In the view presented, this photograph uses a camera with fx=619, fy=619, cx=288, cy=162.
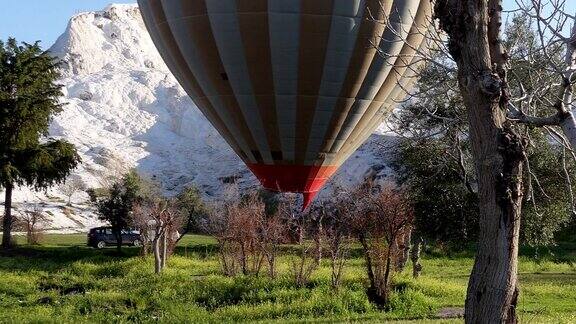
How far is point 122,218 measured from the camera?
28875 mm

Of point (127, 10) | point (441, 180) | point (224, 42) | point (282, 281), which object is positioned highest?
point (127, 10)

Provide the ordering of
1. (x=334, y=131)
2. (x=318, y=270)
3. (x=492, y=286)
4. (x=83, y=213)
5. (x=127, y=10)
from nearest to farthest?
(x=492, y=286) < (x=334, y=131) < (x=318, y=270) < (x=83, y=213) < (x=127, y=10)

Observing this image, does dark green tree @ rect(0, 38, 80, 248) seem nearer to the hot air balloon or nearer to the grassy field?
the grassy field

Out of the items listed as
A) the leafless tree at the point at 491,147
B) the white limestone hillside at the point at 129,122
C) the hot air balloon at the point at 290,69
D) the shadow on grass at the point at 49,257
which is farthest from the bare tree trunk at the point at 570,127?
the white limestone hillside at the point at 129,122

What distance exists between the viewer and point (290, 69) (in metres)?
Result: 11.3

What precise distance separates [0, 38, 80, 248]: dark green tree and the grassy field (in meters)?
5.80

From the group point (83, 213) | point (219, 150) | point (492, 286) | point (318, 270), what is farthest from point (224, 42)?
point (219, 150)

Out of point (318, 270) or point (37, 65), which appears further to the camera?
point (37, 65)

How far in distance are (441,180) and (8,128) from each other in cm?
1905

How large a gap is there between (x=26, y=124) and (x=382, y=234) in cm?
1748

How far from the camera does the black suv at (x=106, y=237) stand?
102 ft

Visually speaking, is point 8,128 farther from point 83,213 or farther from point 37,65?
point 83,213

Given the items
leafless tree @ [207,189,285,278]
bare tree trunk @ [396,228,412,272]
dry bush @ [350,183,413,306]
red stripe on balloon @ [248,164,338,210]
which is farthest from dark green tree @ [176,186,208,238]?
red stripe on balloon @ [248,164,338,210]

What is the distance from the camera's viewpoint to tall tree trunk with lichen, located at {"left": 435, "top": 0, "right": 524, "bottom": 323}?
15.4 ft
